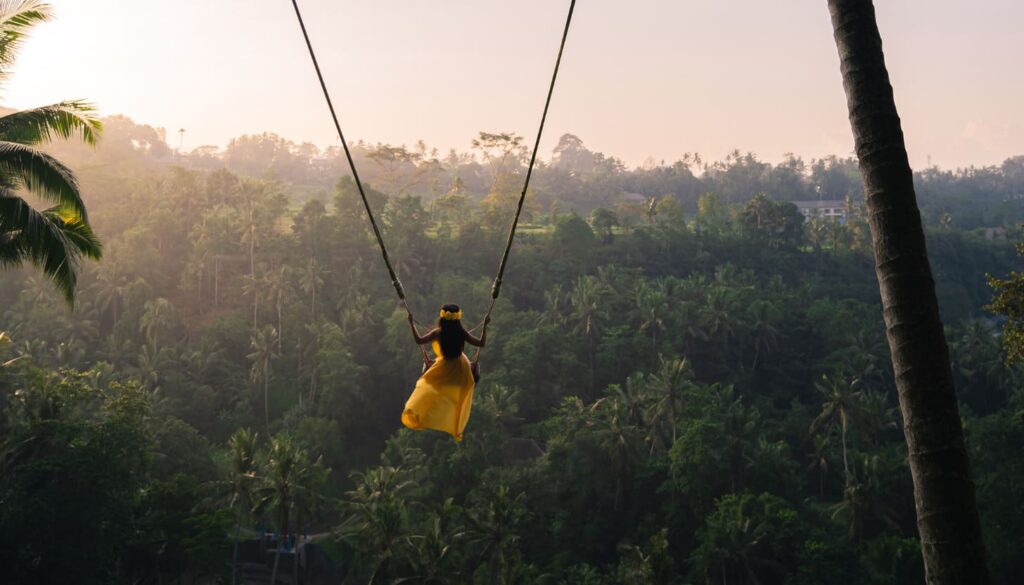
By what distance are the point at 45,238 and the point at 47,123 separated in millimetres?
1418

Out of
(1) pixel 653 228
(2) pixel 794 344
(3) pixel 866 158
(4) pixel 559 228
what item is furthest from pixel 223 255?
(3) pixel 866 158

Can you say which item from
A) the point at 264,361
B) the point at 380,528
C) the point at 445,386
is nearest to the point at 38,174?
the point at 445,386

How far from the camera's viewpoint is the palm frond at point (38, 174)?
8.51 metres

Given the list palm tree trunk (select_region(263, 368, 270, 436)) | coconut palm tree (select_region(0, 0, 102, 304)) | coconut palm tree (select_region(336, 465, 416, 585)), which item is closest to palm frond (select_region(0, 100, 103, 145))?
coconut palm tree (select_region(0, 0, 102, 304))

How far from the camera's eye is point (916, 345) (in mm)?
3311

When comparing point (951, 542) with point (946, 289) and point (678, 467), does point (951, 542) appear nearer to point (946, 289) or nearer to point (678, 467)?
point (678, 467)

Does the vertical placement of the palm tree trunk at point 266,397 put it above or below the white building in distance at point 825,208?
below

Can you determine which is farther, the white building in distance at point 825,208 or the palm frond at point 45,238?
the white building in distance at point 825,208

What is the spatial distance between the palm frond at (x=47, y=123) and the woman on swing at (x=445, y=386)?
18.6ft

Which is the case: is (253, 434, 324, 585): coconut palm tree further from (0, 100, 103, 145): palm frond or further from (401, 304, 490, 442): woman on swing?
(401, 304, 490, 442): woman on swing

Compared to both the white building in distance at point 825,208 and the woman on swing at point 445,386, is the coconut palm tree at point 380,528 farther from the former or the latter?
the white building in distance at point 825,208

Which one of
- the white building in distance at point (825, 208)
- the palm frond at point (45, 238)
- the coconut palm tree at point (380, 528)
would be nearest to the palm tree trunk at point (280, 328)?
the coconut palm tree at point (380, 528)

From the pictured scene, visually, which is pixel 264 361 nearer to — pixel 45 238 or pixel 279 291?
pixel 279 291

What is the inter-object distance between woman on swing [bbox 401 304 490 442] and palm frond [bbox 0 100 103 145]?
5666 millimetres
